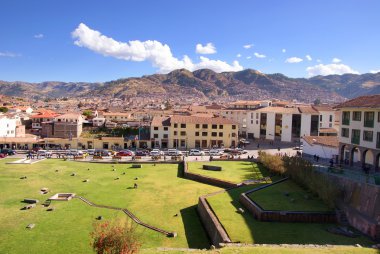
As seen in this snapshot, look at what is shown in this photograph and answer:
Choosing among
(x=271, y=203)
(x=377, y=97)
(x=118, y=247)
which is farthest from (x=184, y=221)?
(x=377, y=97)

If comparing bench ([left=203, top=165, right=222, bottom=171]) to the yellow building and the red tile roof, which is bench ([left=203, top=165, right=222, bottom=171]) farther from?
the yellow building

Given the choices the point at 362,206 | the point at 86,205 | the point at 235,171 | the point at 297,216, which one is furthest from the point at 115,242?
the point at 235,171

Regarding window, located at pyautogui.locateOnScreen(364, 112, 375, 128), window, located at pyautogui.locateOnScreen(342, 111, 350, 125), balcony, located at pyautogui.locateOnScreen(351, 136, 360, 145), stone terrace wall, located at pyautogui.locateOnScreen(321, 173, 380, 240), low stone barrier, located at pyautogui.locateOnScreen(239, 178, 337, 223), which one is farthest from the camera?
window, located at pyautogui.locateOnScreen(342, 111, 350, 125)

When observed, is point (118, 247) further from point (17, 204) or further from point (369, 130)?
point (369, 130)

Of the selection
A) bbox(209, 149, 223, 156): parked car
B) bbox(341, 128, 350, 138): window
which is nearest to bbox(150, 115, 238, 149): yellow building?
bbox(209, 149, 223, 156): parked car

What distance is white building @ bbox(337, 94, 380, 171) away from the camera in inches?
1293

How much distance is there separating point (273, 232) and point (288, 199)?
6398 mm

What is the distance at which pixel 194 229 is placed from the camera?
2681cm

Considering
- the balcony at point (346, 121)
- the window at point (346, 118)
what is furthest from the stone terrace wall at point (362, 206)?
the window at point (346, 118)

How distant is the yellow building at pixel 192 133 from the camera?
71000 millimetres

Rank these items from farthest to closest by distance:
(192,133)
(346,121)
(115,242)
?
1. (192,133)
2. (346,121)
3. (115,242)

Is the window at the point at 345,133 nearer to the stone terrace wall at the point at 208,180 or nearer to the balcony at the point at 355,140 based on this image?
the balcony at the point at 355,140

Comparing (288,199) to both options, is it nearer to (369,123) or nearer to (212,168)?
(369,123)

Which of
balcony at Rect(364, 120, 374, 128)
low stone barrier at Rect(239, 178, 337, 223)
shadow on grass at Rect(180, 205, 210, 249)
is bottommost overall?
shadow on grass at Rect(180, 205, 210, 249)
